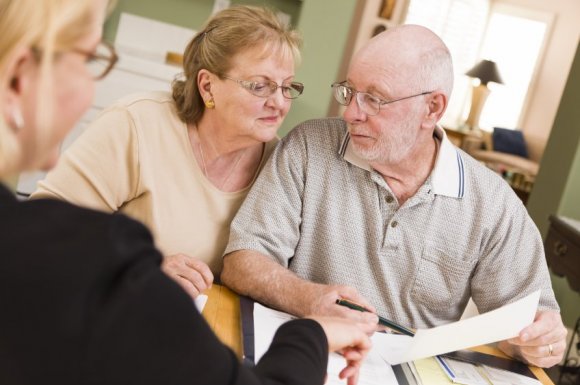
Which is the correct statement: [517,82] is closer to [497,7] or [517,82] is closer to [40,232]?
[497,7]

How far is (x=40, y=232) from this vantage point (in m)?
0.66

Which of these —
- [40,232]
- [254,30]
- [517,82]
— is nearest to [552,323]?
[254,30]

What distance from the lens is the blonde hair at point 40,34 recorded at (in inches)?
27.4

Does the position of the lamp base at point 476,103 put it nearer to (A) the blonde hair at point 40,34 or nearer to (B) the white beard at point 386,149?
(B) the white beard at point 386,149

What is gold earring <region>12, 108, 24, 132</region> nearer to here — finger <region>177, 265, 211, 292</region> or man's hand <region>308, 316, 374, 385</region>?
man's hand <region>308, 316, 374, 385</region>

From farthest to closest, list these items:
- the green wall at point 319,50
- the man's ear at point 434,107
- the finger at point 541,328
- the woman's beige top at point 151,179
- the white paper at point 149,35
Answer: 1. the white paper at point 149,35
2. the green wall at point 319,50
3. the man's ear at point 434,107
4. the woman's beige top at point 151,179
5. the finger at point 541,328

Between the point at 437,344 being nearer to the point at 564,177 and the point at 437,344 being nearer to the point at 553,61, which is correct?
the point at 564,177

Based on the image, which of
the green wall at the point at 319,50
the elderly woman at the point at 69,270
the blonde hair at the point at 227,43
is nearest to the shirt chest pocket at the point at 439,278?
the blonde hair at the point at 227,43

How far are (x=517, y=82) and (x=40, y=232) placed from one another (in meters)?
9.67

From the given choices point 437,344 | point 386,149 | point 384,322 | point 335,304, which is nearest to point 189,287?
point 335,304

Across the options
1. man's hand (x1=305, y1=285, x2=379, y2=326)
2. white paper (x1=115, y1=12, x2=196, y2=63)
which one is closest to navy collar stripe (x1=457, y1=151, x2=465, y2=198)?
man's hand (x1=305, y1=285, x2=379, y2=326)

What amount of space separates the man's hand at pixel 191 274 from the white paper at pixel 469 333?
377 millimetres

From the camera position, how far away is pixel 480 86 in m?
9.29

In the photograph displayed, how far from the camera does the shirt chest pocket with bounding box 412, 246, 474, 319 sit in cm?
174
